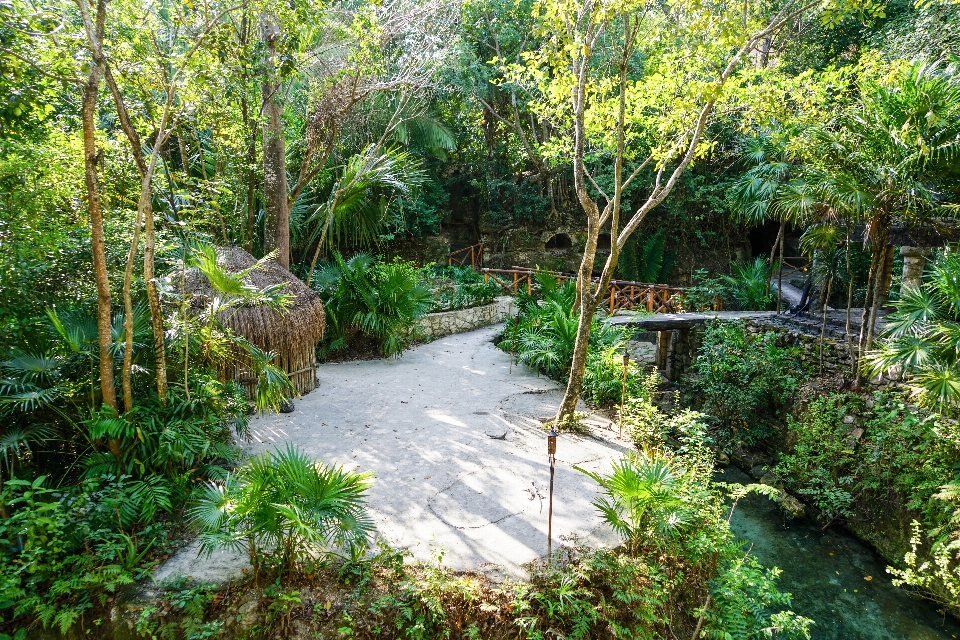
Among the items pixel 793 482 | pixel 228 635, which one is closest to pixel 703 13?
pixel 793 482

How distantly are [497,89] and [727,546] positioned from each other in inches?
531

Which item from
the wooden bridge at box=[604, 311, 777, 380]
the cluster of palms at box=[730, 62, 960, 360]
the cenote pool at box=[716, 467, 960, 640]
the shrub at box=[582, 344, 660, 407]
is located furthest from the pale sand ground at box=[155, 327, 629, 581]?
the cluster of palms at box=[730, 62, 960, 360]

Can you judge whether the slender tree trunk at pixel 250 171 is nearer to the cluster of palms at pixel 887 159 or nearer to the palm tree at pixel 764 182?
the cluster of palms at pixel 887 159

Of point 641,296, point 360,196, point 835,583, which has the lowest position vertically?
point 835,583

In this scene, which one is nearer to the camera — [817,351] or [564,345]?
[817,351]

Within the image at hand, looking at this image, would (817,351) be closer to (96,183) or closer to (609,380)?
(609,380)

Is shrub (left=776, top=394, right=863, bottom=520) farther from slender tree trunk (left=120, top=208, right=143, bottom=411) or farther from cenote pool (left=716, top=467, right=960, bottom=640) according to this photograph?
slender tree trunk (left=120, top=208, right=143, bottom=411)

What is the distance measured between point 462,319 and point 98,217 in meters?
8.35

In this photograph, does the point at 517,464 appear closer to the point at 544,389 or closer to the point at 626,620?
the point at 626,620

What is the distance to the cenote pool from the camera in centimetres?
427

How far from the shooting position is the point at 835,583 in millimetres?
4820

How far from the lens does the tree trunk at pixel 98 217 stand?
129 inches

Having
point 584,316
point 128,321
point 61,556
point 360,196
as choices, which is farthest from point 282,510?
point 360,196

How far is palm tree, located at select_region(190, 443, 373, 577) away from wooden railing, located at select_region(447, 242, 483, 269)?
13271mm
